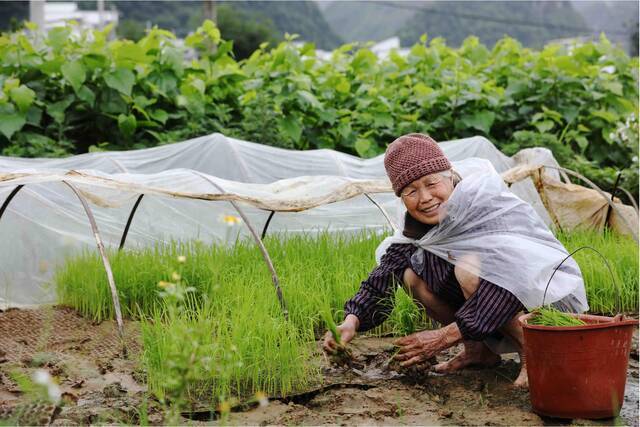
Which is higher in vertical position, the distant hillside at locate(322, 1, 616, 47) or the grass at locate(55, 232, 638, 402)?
the distant hillside at locate(322, 1, 616, 47)

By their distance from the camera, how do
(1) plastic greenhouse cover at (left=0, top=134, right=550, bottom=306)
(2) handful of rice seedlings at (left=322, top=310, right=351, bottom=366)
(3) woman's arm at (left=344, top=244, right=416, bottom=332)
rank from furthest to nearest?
(1) plastic greenhouse cover at (left=0, top=134, right=550, bottom=306) → (3) woman's arm at (left=344, top=244, right=416, bottom=332) → (2) handful of rice seedlings at (left=322, top=310, right=351, bottom=366)

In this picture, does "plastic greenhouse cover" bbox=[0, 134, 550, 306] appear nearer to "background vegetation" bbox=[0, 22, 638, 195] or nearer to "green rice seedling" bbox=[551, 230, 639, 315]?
"green rice seedling" bbox=[551, 230, 639, 315]

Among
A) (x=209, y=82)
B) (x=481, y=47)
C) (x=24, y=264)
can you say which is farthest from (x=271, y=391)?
(x=481, y=47)

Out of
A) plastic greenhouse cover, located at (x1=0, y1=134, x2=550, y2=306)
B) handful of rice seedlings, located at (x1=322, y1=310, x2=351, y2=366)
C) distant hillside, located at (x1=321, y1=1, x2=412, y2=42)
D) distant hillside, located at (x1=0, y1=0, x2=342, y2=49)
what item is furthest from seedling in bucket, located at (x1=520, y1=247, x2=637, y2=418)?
distant hillside, located at (x1=321, y1=1, x2=412, y2=42)

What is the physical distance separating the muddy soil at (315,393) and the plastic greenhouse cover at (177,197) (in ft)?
2.27

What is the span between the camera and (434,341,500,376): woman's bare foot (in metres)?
3.17

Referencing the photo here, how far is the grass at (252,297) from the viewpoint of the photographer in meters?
2.89

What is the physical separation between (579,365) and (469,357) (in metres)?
0.64

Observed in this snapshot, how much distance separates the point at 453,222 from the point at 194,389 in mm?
1072

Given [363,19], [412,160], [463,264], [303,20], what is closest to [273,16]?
[303,20]

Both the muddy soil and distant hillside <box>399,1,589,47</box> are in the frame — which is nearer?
the muddy soil

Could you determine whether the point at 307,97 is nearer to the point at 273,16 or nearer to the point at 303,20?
the point at 303,20

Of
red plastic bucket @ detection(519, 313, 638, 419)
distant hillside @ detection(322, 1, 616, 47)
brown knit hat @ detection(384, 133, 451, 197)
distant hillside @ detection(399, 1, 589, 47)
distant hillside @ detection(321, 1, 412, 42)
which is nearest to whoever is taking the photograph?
red plastic bucket @ detection(519, 313, 638, 419)

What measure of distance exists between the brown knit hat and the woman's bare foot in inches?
26.6
